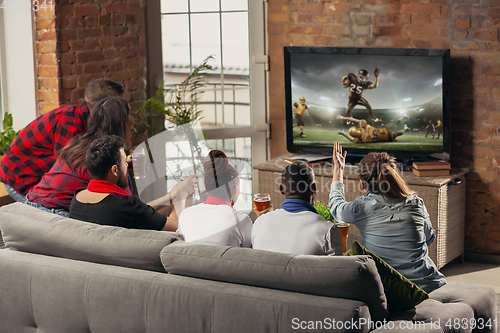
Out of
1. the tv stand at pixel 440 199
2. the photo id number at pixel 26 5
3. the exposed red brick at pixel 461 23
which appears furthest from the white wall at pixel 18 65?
the exposed red brick at pixel 461 23

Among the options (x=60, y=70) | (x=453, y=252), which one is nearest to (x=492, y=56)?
(x=453, y=252)

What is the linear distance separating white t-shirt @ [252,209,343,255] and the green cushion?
0.46 feet

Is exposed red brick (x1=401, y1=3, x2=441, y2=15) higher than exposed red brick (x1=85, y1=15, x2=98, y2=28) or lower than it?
higher

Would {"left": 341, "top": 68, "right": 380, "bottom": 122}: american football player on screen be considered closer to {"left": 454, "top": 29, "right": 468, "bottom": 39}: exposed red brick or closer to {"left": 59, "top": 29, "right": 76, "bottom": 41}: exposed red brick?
{"left": 454, "top": 29, "right": 468, "bottom": 39}: exposed red brick

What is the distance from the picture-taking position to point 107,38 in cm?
435

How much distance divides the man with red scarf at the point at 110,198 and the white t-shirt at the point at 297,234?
590 mm

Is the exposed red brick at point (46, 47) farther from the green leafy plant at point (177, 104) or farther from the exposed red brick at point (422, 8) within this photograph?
the exposed red brick at point (422, 8)

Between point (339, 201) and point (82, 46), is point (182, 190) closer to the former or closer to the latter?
point (339, 201)

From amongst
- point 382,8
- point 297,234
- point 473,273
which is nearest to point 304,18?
point 382,8

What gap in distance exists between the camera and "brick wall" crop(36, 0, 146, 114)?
13.1 ft

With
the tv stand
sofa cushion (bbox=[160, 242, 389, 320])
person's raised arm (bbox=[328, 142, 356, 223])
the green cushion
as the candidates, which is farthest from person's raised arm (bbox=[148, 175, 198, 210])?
the tv stand

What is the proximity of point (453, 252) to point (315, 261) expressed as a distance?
8.22 ft

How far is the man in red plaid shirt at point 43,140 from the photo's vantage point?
9.97 ft

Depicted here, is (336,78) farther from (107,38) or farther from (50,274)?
(50,274)
